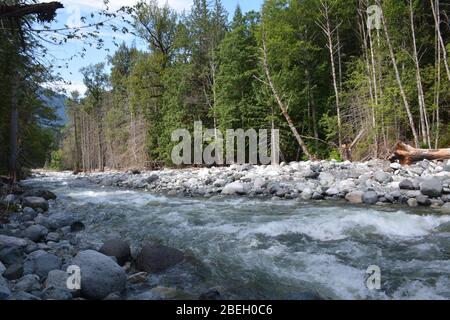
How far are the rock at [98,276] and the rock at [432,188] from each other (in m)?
7.35

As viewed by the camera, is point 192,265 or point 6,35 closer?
point 192,265

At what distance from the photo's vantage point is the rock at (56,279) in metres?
3.62

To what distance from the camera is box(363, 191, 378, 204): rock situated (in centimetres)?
825

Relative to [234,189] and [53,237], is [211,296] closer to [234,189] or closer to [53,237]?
[53,237]

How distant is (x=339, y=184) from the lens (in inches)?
386

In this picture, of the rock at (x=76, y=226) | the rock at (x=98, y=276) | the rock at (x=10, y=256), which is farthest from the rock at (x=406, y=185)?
the rock at (x=10, y=256)

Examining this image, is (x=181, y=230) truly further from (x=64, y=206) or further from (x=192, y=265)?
(x=64, y=206)

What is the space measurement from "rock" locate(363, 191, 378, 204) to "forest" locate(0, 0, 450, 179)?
6.03 meters

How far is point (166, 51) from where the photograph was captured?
26.3 metres

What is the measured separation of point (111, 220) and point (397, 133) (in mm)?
12222

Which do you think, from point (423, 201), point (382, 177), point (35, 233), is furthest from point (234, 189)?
point (35, 233)

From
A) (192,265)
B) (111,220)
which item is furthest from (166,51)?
(192,265)

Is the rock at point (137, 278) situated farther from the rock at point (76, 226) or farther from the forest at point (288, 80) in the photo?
the forest at point (288, 80)

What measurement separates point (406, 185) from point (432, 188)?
709mm
